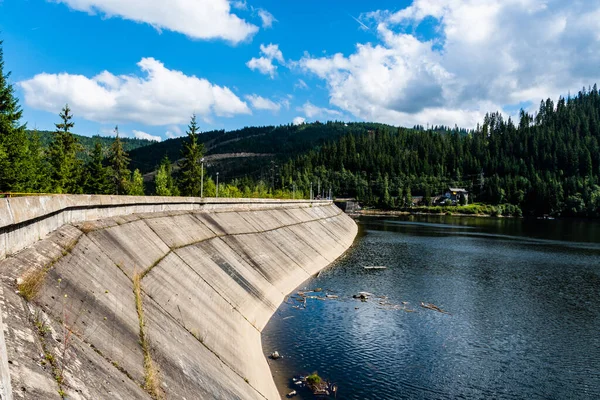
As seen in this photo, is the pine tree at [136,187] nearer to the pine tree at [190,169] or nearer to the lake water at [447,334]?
the pine tree at [190,169]

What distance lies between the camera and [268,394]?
1886 centimetres

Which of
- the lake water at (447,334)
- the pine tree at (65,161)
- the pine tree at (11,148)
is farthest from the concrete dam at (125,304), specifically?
the pine tree at (65,161)

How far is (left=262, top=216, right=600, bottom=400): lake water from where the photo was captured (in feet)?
70.9

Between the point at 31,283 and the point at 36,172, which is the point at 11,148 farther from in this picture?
the point at 31,283

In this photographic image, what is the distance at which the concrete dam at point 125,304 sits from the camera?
9.79m

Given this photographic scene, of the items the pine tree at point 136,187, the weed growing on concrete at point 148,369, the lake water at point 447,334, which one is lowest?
the lake water at point 447,334

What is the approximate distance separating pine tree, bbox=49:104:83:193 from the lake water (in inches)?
1689

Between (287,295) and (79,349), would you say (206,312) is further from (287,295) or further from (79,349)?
(287,295)

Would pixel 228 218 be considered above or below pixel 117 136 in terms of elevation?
below

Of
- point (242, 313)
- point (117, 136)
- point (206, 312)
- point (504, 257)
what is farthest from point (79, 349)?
point (117, 136)

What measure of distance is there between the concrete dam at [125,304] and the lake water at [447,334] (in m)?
3.47

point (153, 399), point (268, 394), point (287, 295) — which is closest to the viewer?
point (153, 399)

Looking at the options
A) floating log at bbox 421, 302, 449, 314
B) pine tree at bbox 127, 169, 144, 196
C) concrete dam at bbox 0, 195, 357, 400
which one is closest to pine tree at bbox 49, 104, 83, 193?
pine tree at bbox 127, 169, 144, 196

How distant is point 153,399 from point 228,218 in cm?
3650
